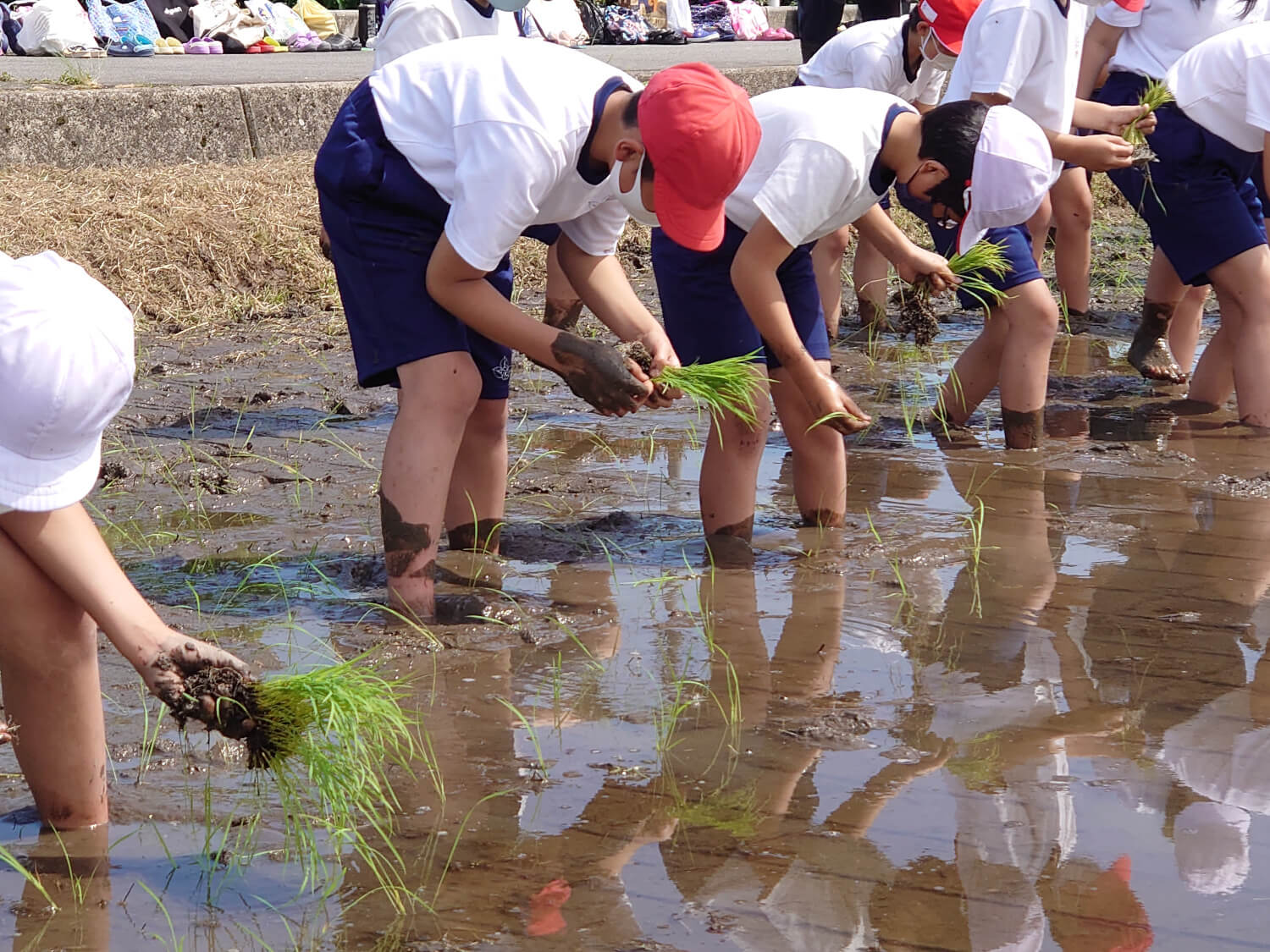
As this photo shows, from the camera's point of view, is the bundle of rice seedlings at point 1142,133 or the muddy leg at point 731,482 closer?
the muddy leg at point 731,482

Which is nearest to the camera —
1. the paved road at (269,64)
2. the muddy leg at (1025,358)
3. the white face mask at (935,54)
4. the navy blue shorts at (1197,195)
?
the muddy leg at (1025,358)

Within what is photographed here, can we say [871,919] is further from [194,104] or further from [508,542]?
[194,104]

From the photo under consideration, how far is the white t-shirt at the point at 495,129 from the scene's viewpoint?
10.1 feet

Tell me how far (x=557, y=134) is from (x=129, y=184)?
450cm

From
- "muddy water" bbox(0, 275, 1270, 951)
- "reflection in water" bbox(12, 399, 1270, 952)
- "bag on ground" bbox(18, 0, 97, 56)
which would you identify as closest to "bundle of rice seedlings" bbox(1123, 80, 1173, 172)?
"muddy water" bbox(0, 275, 1270, 951)

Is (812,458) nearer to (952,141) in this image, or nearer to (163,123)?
(952,141)

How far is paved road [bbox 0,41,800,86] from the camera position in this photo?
9172 mm

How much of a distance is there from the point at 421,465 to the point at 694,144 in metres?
0.91

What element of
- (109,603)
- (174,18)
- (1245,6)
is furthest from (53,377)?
(174,18)

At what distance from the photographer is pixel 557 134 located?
3.08 metres

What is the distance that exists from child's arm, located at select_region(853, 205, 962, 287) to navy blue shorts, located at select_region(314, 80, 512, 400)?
46.4 inches

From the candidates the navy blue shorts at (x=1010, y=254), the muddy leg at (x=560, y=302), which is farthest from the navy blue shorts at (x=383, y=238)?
the muddy leg at (x=560, y=302)

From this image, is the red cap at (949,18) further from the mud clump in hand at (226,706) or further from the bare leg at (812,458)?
the mud clump in hand at (226,706)

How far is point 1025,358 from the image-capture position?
4.80 meters
